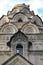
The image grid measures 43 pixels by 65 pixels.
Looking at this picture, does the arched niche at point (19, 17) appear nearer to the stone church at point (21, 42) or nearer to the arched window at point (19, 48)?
the stone church at point (21, 42)

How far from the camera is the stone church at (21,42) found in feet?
70.0

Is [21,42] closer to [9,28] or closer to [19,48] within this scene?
[19,48]

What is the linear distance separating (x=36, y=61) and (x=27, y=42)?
1610 mm

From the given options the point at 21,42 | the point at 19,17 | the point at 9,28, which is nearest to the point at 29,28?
the point at 9,28

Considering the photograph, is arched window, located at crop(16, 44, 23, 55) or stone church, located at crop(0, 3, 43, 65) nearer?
stone church, located at crop(0, 3, 43, 65)

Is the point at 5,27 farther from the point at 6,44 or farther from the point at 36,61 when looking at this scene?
the point at 36,61

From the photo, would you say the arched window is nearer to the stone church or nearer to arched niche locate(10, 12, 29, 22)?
the stone church

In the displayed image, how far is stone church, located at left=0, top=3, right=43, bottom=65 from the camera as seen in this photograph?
840 inches

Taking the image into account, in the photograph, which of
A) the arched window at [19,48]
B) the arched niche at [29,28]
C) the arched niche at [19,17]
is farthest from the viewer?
the arched niche at [19,17]

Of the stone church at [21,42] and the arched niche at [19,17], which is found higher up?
the arched niche at [19,17]

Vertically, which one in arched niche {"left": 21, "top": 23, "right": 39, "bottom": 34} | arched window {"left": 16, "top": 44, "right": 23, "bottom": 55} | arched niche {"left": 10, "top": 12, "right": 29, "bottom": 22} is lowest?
arched window {"left": 16, "top": 44, "right": 23, "bottom": 55}

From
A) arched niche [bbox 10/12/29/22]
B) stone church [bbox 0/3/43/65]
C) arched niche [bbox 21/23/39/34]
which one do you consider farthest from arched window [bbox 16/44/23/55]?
arched niche [bbox 10/12/29/22]

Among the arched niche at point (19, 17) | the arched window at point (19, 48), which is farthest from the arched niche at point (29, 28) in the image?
the arched window at point (19, 48)

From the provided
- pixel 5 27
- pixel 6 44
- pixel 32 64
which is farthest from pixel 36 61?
pixel 5 27
